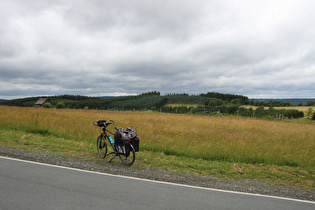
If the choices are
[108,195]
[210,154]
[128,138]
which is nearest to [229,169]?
[210,154]

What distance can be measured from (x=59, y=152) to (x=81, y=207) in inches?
190

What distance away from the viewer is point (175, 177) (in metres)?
5.50

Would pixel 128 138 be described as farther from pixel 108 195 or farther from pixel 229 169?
pixel 229 169

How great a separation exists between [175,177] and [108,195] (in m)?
2.07

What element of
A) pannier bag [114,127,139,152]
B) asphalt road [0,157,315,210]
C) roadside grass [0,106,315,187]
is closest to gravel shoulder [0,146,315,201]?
asphalt road [0,157,315,210]

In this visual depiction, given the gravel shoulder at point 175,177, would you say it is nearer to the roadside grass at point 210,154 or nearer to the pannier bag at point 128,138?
the roadside grass at point 210,154

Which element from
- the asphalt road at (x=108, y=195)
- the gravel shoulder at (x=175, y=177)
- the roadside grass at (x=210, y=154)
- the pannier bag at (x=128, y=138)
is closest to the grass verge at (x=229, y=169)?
the roadside grass at (x=210, y=154)

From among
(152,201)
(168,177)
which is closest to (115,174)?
(168,177)

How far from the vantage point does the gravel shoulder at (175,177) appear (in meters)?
4.86

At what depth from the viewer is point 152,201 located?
12.9 feet

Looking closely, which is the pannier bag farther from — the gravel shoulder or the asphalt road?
the asphalt road

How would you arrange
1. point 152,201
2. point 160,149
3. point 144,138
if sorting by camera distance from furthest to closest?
point 144,138 → point 160,149 → point 152,201

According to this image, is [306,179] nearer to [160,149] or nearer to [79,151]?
[160,149]

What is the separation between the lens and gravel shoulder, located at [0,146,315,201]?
4.86 meters
